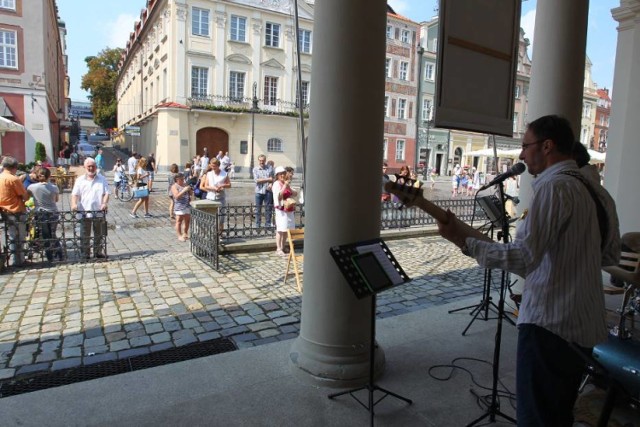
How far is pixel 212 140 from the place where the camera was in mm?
33031

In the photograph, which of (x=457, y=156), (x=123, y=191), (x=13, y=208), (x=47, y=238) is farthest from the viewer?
(x=457, y=156)

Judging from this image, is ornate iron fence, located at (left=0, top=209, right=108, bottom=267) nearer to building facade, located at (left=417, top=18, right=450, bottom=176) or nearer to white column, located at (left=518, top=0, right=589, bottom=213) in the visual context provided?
white column, located at (left=518, top=0, right=589, bottom=213)

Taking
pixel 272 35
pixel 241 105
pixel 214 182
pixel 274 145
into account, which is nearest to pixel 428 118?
pixel 274 145

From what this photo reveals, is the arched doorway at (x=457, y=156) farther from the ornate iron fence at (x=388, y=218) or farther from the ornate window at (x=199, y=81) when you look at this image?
the ornate iron fence at (x=388, y=218)

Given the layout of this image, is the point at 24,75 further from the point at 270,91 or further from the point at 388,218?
the point at 388,218

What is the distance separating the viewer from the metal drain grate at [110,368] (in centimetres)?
389

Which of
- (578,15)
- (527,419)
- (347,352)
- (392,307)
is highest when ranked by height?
(578,15)

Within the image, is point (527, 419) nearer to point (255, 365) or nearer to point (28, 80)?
point (255, 365)

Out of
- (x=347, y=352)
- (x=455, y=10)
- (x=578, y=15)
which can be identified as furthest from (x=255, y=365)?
(x=578, y=15)

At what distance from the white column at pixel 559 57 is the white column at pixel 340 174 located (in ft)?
8.17

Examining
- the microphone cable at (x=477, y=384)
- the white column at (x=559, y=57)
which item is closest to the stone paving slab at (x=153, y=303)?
the microphone cable at (x=477, y=384)

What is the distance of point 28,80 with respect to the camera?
2648 centimetres

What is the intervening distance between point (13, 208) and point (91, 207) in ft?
3.92

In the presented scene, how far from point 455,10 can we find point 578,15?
73.3 inches
